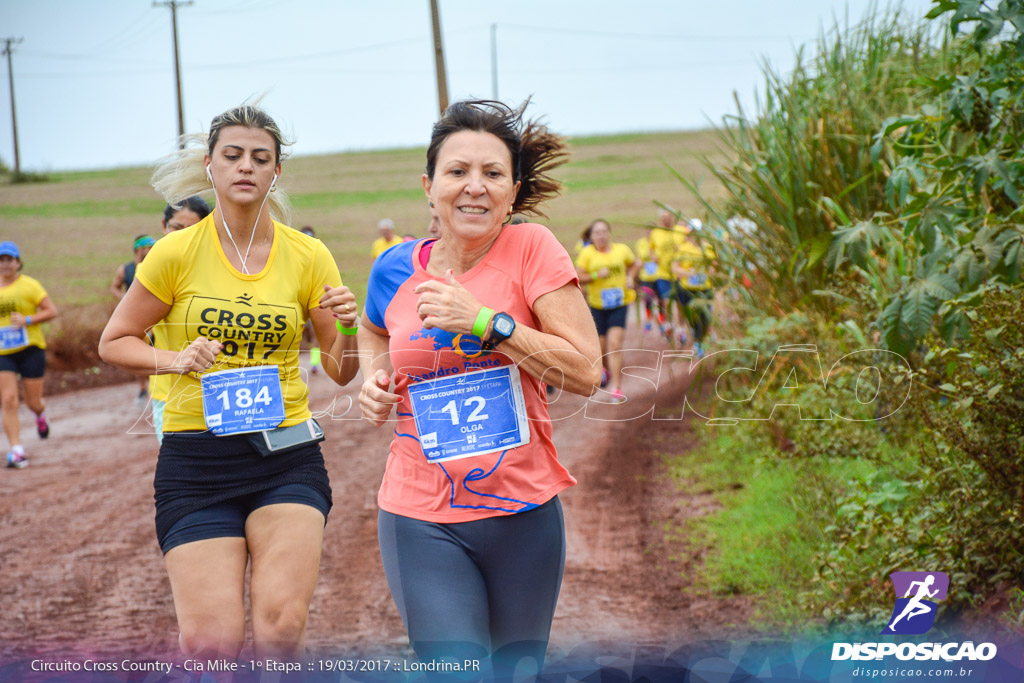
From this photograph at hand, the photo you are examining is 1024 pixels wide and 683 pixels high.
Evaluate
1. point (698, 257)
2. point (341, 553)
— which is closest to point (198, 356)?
point (341, 553)

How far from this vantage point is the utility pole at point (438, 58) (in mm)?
16109

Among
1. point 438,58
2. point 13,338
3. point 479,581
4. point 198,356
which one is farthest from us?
point 438,58

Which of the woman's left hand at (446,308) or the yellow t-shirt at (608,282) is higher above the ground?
the woman's left hand at (446,308)

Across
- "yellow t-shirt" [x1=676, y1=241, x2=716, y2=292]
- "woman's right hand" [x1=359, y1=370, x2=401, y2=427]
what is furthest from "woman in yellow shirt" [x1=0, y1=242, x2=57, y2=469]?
"woman's right hand" [x1=359, y1=370, x2=401, y2=427]

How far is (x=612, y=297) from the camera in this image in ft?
35.3

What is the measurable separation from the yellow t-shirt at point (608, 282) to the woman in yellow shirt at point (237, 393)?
7520 millimetres

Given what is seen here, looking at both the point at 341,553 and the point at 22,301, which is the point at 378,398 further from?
the point at 22,301

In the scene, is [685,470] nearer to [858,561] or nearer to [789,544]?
[789,544]

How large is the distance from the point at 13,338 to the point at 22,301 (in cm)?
42

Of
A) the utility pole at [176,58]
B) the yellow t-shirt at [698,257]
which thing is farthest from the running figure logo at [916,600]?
the utility pole at [176,58]

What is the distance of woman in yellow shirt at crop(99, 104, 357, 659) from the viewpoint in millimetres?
3035

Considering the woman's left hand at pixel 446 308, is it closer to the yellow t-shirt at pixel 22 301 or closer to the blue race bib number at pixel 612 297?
the yellow t-shirt at pixel 22 301

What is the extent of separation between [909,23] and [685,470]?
13.6 ft

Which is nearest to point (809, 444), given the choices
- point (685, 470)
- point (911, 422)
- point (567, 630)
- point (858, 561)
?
point (911, 422)
